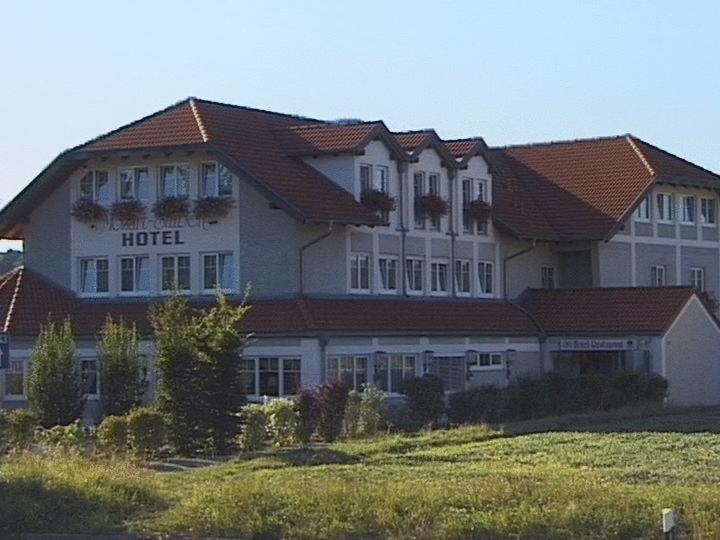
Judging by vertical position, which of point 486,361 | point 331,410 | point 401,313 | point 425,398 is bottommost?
point 331,410

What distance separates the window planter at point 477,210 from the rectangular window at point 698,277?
12.3 meters

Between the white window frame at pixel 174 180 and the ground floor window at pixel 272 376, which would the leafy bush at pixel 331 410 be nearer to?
the ground floor window at pixel 272 376

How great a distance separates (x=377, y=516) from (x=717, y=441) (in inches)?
599

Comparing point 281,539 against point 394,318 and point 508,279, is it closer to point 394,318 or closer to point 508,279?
point 394,318

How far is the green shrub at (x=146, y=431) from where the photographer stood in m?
32.6

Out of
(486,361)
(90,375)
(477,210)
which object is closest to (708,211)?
(477,210)

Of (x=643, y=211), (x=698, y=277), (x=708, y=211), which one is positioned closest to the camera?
(x=643, y=211)

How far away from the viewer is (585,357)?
5594cm

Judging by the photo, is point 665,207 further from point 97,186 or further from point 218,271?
point 97,186

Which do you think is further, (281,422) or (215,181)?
(215,181)

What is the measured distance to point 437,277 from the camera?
5297 cm

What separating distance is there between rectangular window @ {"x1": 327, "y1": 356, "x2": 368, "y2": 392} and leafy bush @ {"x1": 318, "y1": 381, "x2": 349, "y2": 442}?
811cm

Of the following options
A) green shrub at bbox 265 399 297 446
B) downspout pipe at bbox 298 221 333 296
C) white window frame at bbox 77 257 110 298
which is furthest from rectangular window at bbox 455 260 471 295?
green shrub at bbox 265 399 297 446

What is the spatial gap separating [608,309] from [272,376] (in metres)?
14.0
